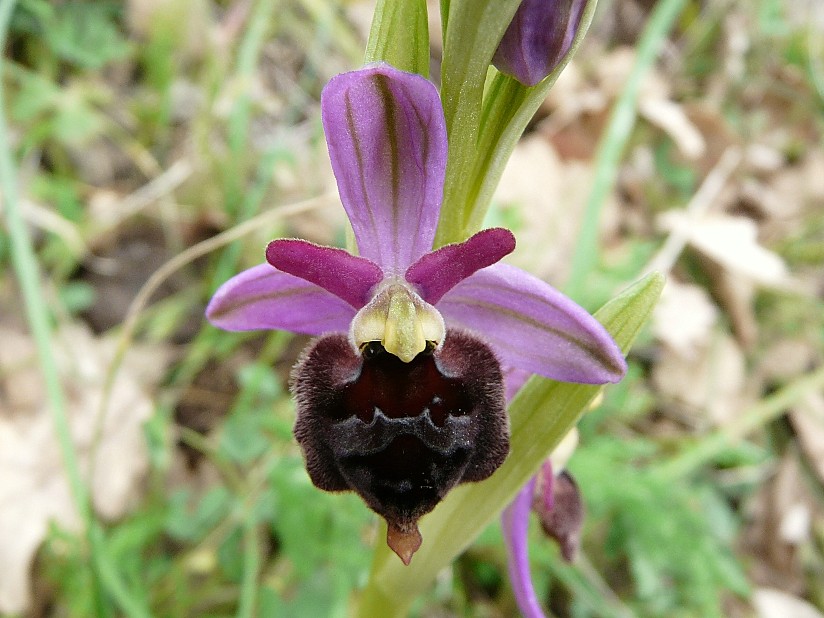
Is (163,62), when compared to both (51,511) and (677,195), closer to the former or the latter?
(51,511)

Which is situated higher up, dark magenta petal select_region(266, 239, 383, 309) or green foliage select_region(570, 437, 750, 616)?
dark magenta petal select_region(266, 239, 383, 309)

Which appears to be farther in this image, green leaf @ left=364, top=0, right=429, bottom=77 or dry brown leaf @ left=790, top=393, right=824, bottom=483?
dry brown leaf @ left=790, top=393, right=824, bottom=483

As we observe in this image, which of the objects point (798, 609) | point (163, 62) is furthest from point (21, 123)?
point (798, 609)

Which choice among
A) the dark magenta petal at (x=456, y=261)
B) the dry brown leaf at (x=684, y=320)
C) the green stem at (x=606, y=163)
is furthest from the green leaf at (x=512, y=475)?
the dry brown leaf at (x=684, y=320)

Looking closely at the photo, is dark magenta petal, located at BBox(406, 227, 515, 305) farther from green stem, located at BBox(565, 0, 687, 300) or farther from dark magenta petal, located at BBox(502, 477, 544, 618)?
green stem, located at BBox(565, 0, 687, 300)

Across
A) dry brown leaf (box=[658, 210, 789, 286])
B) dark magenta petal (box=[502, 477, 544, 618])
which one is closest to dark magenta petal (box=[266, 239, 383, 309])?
dark magenta petal (box=[502, 477, 544, 618])

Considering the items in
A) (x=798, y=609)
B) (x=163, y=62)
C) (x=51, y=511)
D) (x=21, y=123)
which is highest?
(x=163, y=62)

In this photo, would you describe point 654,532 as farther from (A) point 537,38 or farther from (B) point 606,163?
(A) point 537,38
